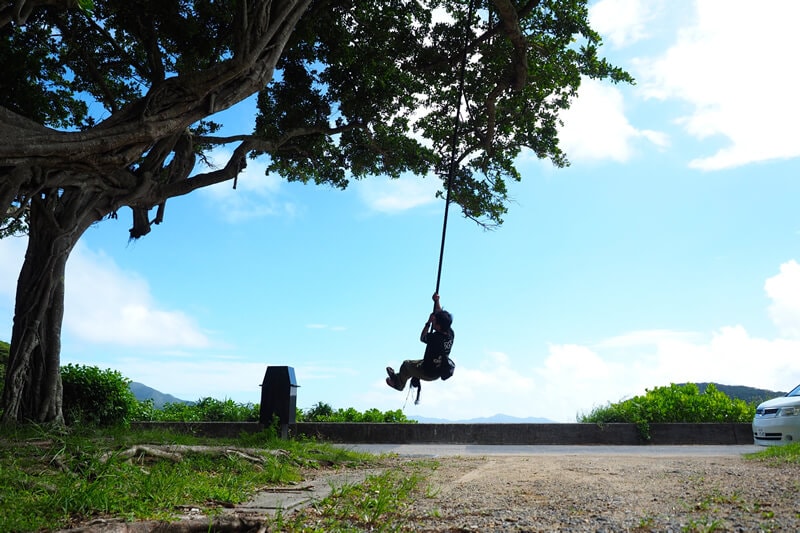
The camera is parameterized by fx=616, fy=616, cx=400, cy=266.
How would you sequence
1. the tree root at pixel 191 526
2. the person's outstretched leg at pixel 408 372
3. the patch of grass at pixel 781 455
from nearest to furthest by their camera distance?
the tree root at pixel 191 526 < the patch of grass at pixel 781 455 < the person's outstretched leg at pixel 408 372

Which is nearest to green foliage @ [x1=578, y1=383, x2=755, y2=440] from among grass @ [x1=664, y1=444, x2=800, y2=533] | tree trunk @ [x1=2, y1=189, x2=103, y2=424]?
grass @ [x1=664, y1=444, x2=800, y2=533]

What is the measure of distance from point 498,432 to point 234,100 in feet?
28.3

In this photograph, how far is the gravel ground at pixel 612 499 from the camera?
379 cm

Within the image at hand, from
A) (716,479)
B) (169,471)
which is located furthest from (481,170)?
(169,471)

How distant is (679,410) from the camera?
13.4 meters

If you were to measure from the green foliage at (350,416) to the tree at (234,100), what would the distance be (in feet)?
16.3

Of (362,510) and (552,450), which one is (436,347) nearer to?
(362,510)

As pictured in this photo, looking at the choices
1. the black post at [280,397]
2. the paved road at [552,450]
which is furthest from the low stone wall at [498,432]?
the black post at [280,397]

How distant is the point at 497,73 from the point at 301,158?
458cm

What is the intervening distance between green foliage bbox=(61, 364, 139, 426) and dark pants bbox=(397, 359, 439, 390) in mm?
5313

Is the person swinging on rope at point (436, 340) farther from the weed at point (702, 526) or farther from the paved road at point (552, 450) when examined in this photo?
the weed at point (702, 526)

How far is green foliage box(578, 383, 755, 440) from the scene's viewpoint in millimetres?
13344

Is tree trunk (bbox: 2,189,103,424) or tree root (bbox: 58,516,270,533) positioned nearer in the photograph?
tree root (bbox: 58,516,270,533)

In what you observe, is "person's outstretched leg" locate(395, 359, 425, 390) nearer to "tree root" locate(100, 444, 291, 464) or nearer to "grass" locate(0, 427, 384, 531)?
"grass" locate(0, 427, 384, 531)
